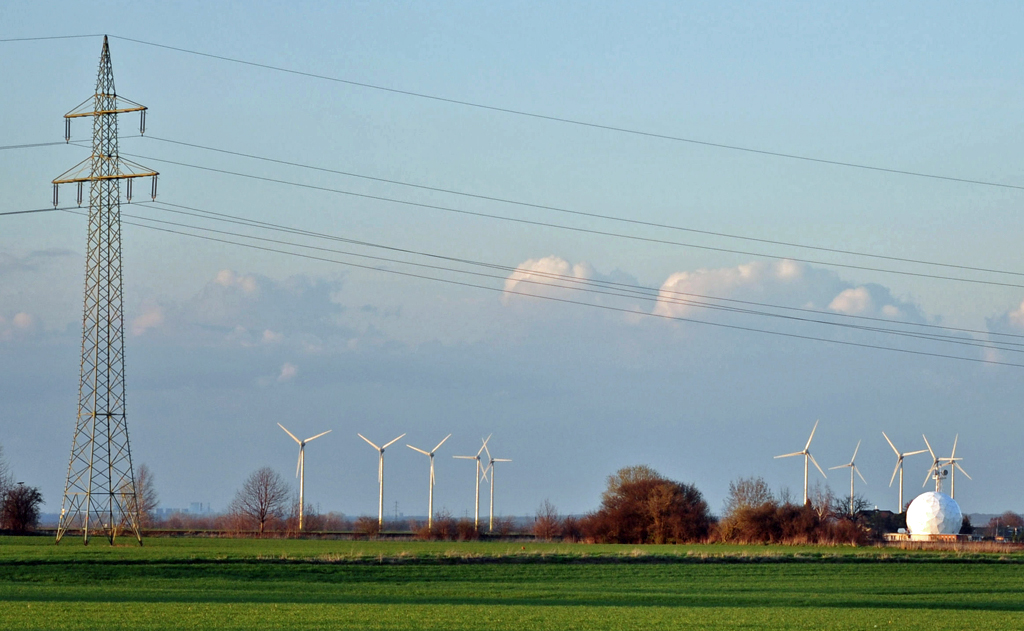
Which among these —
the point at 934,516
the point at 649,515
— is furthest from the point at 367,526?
the point at 934,516

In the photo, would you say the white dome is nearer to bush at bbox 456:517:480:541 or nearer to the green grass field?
the green grass field

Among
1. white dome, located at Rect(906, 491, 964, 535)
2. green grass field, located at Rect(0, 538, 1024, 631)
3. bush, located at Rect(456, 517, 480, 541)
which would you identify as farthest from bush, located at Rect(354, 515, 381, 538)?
white dome, located at Rect(906, 491, 964, 535)

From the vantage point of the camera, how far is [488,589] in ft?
145

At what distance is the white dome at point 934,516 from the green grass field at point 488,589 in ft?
100

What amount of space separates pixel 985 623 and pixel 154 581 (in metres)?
30.9

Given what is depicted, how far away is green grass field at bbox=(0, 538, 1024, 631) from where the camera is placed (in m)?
31.8

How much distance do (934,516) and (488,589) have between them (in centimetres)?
6708

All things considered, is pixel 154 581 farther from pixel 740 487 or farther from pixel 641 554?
pixel 740 487

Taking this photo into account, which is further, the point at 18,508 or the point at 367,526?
the point at 367,526

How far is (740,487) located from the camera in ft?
342

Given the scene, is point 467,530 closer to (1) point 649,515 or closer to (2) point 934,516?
(1) point 649,515

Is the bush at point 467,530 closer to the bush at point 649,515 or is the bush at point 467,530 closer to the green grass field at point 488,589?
the bush at point 649,515

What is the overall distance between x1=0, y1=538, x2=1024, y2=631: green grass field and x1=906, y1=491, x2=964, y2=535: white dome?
30.5 metres

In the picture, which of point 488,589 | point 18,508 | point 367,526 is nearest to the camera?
point 488,589
